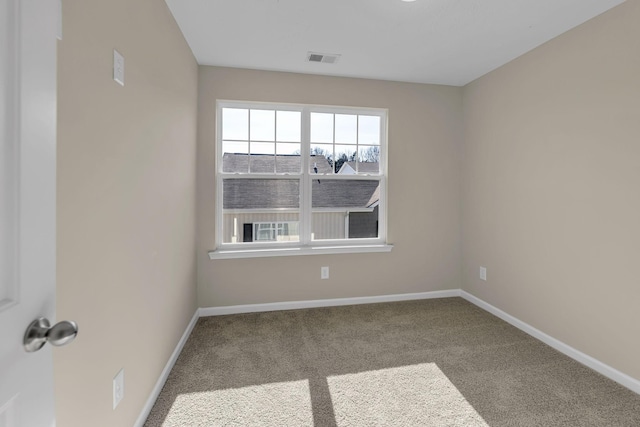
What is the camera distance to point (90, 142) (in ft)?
3.84

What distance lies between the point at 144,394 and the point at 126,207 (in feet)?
3.48

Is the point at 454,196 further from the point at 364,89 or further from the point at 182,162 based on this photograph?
the point at 182,162

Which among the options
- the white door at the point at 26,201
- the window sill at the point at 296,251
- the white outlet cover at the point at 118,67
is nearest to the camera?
the white door at the point at 26,201

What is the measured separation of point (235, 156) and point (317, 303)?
1.76 metres

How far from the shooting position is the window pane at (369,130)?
337cm

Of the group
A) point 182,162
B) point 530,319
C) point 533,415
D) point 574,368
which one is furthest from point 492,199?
point 182,162

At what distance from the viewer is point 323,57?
9.09 feet

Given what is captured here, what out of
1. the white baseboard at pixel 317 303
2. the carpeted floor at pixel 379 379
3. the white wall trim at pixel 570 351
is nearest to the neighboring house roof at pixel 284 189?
the white baseboard at pixel 317 303

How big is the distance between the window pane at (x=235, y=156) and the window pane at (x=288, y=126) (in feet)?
1.23

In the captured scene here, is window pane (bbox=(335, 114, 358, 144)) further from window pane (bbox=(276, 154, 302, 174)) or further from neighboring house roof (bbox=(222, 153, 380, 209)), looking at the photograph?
window pane (bbox=(276, 154, 302, 174))

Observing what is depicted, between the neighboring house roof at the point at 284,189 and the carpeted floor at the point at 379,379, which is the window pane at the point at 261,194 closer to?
the neighboring house roof at the point at 284,189

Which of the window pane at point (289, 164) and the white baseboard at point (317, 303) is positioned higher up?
the window pane at point (289, 164)

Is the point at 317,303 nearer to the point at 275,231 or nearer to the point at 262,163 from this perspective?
the point at 275,231

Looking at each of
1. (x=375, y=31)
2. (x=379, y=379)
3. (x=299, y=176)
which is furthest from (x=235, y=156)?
(x=379, y=379)
